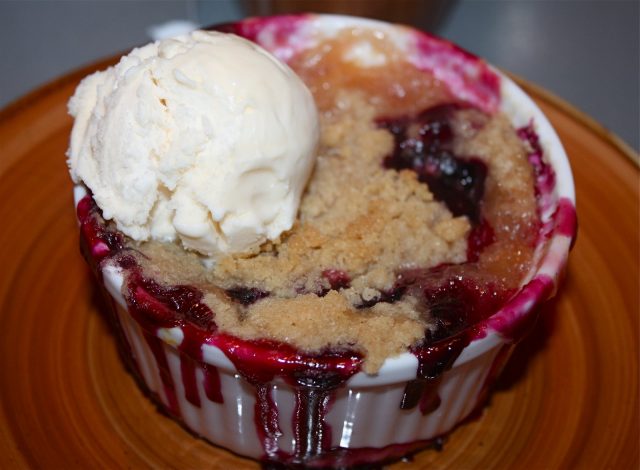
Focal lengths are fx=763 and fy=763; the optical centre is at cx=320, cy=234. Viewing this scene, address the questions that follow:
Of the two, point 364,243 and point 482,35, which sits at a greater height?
point 364,243

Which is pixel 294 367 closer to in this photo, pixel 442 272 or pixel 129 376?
pixel 442 272

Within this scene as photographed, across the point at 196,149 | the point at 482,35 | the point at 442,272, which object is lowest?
the point at 482,35

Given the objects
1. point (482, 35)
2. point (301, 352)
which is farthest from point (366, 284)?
point (482, 35)

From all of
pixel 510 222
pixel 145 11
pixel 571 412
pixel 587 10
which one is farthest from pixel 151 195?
pixel 587 10

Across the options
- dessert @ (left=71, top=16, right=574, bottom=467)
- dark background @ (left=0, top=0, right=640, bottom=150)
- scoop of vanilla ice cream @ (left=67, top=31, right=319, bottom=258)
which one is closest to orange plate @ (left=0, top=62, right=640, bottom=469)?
dessert @ (left=71, top=16, right=574, bottom=467)

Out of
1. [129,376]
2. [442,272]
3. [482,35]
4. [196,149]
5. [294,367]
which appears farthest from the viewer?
[482,35]

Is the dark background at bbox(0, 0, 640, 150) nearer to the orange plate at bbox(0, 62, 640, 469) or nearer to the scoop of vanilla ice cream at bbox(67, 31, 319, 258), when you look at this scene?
the orange plate at bbox(0, 62, 640, 469)
